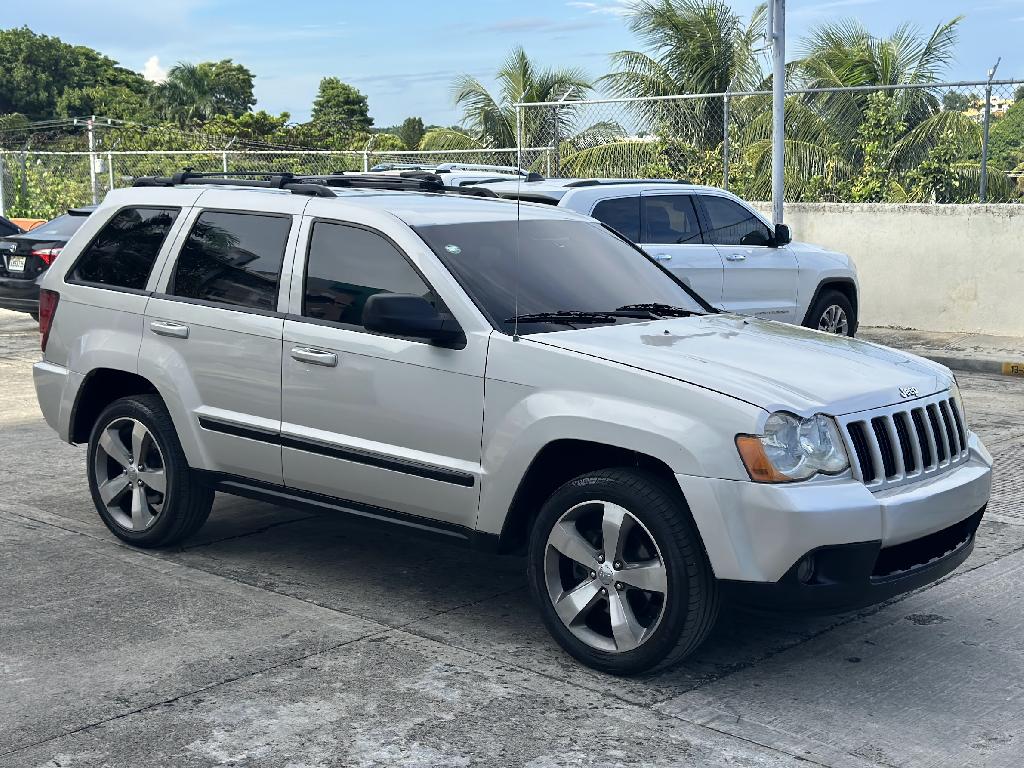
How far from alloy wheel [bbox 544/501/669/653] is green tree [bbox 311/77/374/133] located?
3764 inches

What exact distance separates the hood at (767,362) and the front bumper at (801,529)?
11.9 inches

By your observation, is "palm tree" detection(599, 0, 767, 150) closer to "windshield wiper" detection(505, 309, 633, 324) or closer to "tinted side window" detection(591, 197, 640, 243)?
"tinted side window" detection(591, 197, 640, 243)

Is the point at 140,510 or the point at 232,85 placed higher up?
the point at 232,85

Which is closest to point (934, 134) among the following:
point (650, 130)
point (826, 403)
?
point (650, 130)

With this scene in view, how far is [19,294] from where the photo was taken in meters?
15.5

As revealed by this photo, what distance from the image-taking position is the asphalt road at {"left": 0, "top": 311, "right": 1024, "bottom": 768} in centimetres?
430

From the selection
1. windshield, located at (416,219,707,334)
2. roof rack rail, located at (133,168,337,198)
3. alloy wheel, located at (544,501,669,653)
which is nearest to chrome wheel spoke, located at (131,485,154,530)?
roof rack rail, located at (133,168,337,198)

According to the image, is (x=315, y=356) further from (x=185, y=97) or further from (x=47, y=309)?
(x=185, y=97)

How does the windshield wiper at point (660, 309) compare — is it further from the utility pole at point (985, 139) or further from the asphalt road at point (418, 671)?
the utility pole at point (985, 139)

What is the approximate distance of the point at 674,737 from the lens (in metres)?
4.38

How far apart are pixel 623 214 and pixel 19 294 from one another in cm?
792

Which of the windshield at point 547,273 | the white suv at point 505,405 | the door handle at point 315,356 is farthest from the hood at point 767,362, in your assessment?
the door handle at point 315,356

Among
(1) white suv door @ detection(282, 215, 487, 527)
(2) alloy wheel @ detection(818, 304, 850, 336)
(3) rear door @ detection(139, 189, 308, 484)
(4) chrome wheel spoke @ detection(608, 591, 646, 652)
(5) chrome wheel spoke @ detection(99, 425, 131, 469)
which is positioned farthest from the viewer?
(2) alloy wheel @ detection(818, 304, 850, 336)

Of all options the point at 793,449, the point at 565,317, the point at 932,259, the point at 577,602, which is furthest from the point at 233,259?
the point at 932,259
